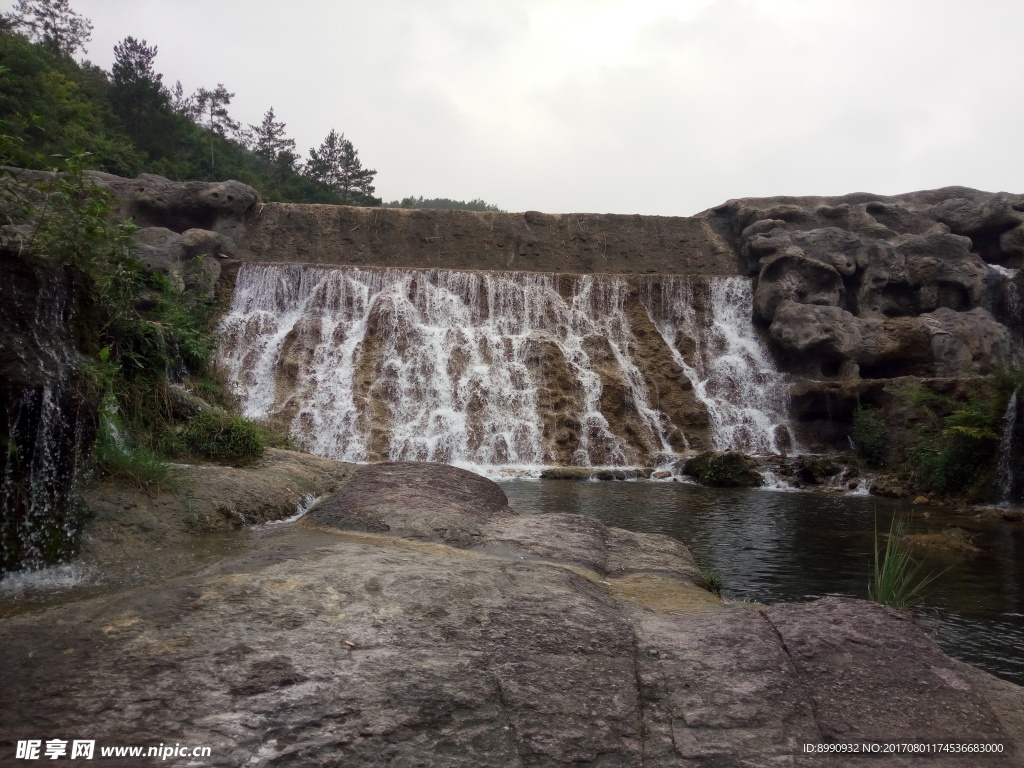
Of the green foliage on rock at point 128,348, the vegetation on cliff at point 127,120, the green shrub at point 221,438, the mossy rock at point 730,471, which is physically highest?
the vegetation on cliff at point 127,120

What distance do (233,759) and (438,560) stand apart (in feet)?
6.29

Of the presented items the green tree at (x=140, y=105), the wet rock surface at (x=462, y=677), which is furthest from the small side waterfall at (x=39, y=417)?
the green tree at (x=140, y=105)

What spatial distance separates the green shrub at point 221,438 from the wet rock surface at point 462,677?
4.39 metres

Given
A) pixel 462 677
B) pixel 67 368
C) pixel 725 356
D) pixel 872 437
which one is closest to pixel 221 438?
pixel 67 368

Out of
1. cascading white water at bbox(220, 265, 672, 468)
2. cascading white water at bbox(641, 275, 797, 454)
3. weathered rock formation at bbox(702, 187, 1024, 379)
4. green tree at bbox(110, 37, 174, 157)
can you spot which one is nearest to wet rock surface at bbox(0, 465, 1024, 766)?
cascading white water at bbox(220, 265, 672, 468)

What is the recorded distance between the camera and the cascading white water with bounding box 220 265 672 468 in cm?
1862

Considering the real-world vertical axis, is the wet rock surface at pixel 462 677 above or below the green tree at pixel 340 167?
below

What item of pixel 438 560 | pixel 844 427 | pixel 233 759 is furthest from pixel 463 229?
pixel 233 759

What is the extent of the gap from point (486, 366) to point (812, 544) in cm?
1231

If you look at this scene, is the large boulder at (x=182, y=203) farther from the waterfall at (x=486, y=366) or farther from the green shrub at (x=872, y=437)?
the green shrub at (x=872, y=437)

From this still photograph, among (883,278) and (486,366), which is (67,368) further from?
(883,278)

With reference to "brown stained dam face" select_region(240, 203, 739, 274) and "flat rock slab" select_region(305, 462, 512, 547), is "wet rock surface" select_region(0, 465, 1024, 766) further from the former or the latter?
"brown stained dam face" select_region(240, 203, 739, 274)

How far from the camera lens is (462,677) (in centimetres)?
278

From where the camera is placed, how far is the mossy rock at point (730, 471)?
15.6m
